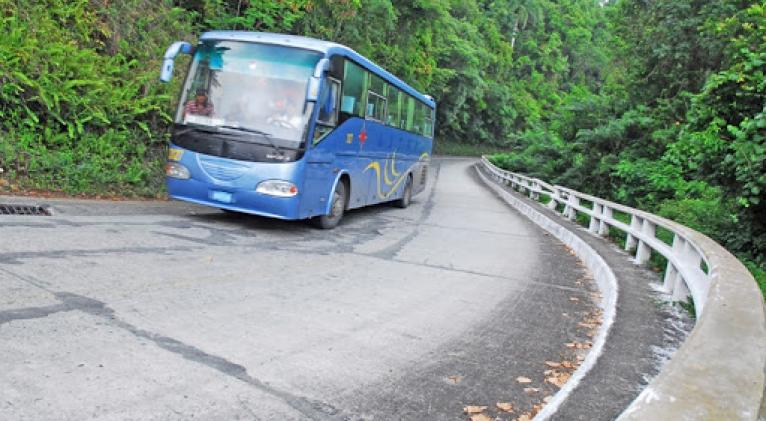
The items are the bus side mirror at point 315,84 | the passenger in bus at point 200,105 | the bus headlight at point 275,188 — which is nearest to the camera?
the bus side mirror at point 315,84

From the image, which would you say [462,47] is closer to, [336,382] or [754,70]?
[754,70]

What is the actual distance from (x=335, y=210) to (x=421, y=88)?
33.0 metres

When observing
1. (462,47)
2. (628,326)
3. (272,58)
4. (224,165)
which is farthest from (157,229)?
(462,47)

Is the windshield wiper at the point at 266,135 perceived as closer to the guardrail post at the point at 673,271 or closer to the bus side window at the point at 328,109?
the bus side window at the point at 328,109

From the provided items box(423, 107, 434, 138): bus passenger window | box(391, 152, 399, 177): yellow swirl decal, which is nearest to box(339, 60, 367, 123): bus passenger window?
box(391, 152, 399, 177): yellow swirl decal

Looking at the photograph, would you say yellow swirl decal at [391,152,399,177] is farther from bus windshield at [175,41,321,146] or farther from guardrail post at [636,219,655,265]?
guardrail post at [636,219,655,265]

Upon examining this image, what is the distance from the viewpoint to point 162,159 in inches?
580

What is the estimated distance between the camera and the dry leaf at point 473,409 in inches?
157

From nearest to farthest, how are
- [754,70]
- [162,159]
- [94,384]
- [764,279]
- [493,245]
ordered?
[94,384], [764,279], [754,70], [493,245], [162,159]

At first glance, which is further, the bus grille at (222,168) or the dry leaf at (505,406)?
the bus grille at (222,168)

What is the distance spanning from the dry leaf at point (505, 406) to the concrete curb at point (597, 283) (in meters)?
0.22

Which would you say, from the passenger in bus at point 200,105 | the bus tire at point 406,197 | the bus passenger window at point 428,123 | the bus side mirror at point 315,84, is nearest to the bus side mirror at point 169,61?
the passenger in bus at point 200,105

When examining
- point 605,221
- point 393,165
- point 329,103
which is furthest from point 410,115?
point 329,103

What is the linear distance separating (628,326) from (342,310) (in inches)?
110
